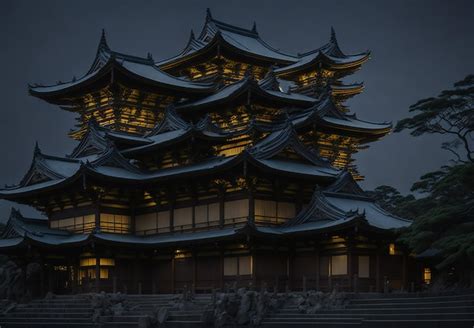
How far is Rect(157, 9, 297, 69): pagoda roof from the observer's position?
70500 mm

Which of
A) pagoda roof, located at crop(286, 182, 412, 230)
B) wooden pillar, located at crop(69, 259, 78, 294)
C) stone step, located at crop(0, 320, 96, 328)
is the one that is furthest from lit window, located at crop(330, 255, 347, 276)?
wooden pillar, located at crop(69, 259, 78, 294)

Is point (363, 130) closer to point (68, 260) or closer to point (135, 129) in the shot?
point (135, 129)

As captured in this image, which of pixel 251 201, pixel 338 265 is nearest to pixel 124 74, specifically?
pixel 251 201

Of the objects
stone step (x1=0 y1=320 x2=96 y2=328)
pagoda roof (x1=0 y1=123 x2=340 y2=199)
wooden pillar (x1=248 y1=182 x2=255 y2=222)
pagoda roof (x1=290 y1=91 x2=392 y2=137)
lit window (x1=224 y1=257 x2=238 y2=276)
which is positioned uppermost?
pagoda roof (x1=290 y1=91 x2=392 y2=137)

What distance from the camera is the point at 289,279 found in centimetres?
5550

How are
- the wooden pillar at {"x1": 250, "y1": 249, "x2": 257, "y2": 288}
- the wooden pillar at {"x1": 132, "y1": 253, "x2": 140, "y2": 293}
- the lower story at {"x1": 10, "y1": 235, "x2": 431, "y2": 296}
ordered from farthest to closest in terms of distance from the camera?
the wooden pillar at {"x1": 132, "y1": 253, "x2": 140, "y2": 293}
the wooden pillar at {"x1": 250, "y1": 249, "x2": 257, "y2": 288}
the lower story at {"x1": 10, "y1": 235, "x2": 431, "y2": 296}

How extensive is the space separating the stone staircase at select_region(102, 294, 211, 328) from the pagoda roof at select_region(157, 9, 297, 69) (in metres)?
24.3

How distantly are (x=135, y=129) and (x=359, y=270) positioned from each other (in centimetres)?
2488

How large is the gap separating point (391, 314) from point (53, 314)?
23.5 meters

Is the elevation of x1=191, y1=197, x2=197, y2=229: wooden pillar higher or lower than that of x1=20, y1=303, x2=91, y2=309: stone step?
higher

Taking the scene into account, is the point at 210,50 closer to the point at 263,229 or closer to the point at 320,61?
the point at 320,61

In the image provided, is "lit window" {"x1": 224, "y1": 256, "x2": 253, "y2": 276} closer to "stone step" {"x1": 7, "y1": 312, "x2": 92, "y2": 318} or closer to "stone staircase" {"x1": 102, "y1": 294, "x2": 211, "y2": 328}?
"stone staircase" {"x1": 102, "y1": 294, "x2": 211, "y2": 328}

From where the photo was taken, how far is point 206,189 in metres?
59.4

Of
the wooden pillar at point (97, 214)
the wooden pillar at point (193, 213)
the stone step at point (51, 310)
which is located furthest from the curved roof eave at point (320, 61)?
the stone step at point (51, 310)
